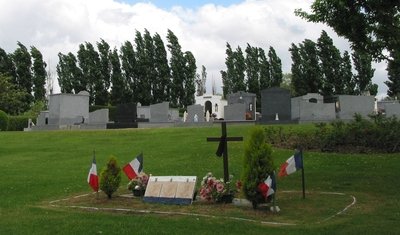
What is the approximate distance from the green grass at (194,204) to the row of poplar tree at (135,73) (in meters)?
38.4

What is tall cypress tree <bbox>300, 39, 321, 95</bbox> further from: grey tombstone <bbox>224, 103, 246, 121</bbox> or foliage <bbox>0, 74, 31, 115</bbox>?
foliage <bbox>0, 74, 31, 115</bbox>

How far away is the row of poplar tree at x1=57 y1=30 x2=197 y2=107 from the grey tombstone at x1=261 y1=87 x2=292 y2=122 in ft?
102

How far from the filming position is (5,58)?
2445 inches

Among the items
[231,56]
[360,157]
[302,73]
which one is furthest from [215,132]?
[231,56]

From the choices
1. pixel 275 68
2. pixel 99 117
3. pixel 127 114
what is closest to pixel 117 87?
pixel 275 68

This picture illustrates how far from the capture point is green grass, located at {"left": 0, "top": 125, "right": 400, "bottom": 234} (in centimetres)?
718

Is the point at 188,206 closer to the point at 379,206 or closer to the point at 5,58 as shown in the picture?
the point at 379,206

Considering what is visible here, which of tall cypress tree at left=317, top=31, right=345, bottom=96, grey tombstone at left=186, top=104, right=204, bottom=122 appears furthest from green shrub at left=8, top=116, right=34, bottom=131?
tall cypress tree at left=317, top=31, right=345, bottom=96

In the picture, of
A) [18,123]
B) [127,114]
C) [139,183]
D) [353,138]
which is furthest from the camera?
[18,123]

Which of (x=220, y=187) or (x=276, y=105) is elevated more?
(x=276, y=105)

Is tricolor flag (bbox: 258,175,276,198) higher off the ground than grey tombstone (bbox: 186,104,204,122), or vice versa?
grey tombstone (bbox: 186,104,204,122)

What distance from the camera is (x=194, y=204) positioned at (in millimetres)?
9094

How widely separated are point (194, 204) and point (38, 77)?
186 feet

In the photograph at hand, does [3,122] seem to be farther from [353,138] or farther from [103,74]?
[353,138]
